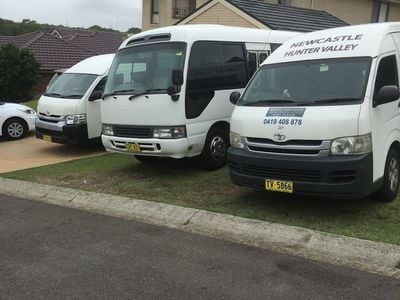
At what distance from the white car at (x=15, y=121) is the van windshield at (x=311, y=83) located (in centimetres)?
877

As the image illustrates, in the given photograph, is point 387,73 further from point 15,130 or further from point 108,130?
point 15,130

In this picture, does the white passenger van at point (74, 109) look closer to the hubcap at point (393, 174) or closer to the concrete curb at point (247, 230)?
the concrete curb at point (247, 230)

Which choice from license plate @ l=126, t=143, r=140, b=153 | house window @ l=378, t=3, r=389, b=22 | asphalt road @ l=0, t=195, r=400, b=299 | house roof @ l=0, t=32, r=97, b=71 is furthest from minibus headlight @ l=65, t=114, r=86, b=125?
house roof @ l=0, t=32, r=97, b=71

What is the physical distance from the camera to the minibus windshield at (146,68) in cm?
858

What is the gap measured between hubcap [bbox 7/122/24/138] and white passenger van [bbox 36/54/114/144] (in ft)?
6.63

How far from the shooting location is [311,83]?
6.77 metres

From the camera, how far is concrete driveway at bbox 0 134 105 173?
1103 centimetres

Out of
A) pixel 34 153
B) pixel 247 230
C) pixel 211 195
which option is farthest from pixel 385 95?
pixel 34 153

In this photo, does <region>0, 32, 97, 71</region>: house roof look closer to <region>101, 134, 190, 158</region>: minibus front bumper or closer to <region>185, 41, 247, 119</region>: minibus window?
<region>185, 41, 247, 119</region>: minibus window

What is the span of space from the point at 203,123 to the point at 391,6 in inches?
756

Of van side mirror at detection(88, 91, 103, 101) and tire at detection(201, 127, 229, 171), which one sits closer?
tire at detection(201, 127, 229, 171)

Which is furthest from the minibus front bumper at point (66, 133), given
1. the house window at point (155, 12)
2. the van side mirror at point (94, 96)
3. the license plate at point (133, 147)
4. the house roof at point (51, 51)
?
the house roof at point (51, 51)

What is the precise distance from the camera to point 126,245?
5.77 m

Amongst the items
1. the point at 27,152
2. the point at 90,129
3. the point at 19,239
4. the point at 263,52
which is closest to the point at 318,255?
the point at 19,239
